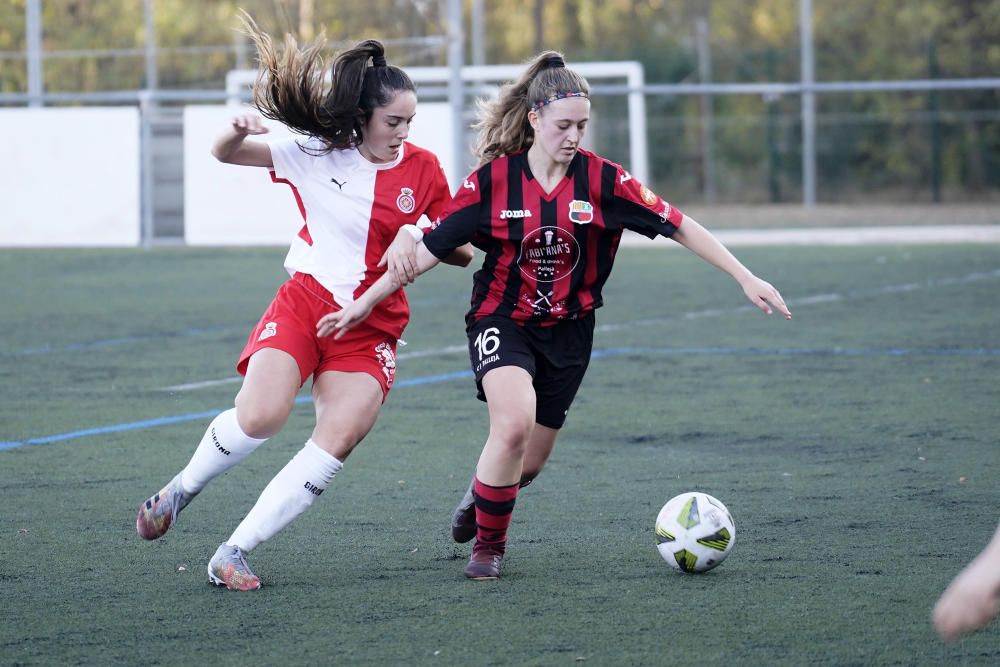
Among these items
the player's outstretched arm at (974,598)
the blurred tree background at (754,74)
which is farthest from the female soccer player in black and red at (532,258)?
the blurred tree background at (754,74)

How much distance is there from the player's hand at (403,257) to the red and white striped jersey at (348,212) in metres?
0.16

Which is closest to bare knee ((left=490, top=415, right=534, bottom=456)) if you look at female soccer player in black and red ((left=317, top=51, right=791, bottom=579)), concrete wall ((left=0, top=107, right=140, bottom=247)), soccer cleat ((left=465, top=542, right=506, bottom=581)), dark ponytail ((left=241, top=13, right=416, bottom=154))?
female soccer player in black and red ((left=317, top=51, right=791, bottom=579))

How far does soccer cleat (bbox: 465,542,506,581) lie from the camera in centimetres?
440

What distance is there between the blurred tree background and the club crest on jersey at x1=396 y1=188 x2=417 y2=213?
79.9 feet

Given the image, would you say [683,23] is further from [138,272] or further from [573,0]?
[138,272]

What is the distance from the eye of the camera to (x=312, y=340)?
454cm

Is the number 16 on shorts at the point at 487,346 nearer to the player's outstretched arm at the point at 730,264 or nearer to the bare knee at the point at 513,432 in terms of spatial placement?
the bare knee at the point at 513,432

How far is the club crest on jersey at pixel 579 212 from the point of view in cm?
454

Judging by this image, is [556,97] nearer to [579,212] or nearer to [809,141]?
[579,212]

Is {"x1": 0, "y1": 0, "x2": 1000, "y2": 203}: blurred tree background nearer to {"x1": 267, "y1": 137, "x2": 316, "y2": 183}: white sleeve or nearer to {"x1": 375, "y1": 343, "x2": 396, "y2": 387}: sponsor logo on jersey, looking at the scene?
{"x1": 267, "y1": 137, "x2": 316, "y2": 183}: white sleeve

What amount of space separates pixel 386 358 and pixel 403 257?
38 centimetres

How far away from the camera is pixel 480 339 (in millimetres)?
4578

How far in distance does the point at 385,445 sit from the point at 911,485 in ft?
7.51

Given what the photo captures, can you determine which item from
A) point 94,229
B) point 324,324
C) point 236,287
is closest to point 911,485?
point 324,324
